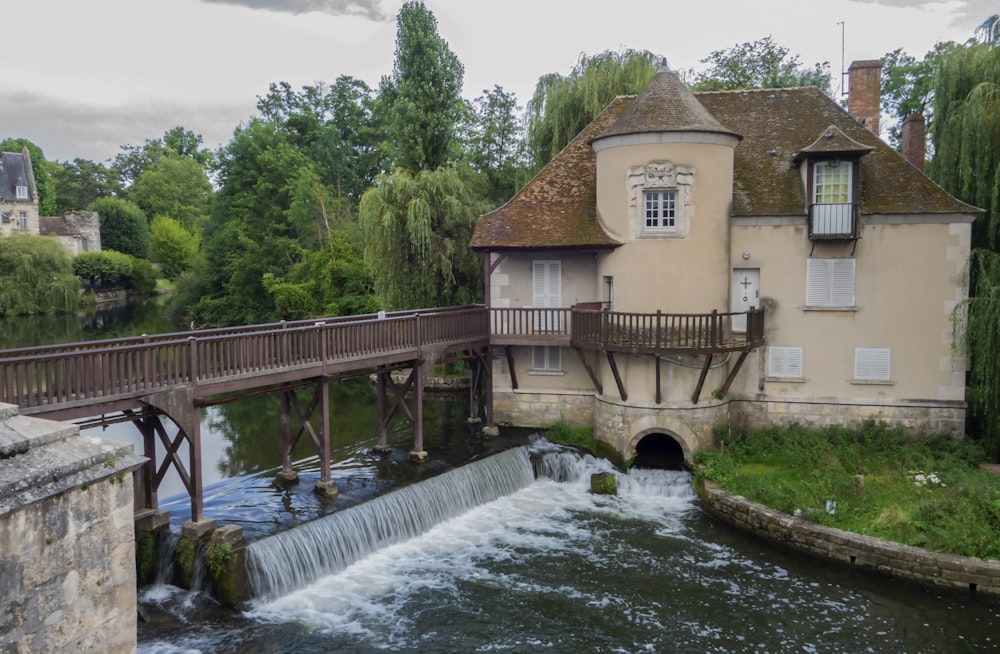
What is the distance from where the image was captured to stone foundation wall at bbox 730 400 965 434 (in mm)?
17562

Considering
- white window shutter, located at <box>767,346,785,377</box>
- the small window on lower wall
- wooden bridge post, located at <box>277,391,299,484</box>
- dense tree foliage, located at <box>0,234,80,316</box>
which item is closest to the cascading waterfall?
wooden bridge post, located at <box>277,391,299,484</box>

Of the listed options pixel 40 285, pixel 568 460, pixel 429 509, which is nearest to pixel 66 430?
pixel 429 509

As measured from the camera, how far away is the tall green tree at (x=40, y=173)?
78000 millimetres

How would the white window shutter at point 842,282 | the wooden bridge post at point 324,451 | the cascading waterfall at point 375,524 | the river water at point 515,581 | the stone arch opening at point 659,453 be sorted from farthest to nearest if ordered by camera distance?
the stone arch opening at point 659,453 < the white window shutter at point 842,282 < the wooden bridge post at point 324,451 < the cascading waterfall at point 375,524 < the river water at point 515,581

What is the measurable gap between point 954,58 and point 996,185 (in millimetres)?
3706

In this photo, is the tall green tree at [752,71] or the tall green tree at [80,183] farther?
the tall green tree at [80,183]

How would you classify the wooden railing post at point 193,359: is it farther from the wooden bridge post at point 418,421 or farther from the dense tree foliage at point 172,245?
the dense tree foliage at point 172,245

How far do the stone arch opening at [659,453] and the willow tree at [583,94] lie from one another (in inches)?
431

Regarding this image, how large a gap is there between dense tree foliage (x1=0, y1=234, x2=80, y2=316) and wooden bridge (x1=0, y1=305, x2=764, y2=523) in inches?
1516

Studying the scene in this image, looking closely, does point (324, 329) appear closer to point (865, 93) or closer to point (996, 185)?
point (996, 185)

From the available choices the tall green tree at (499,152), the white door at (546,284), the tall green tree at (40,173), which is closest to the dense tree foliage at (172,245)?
the tall green tree at (40,173)

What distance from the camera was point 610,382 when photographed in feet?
61.8

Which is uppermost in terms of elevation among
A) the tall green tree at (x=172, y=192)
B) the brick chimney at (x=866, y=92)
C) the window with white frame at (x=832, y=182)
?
the tall green tree at (x=172, y=192)

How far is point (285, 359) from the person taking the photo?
13.9 m
